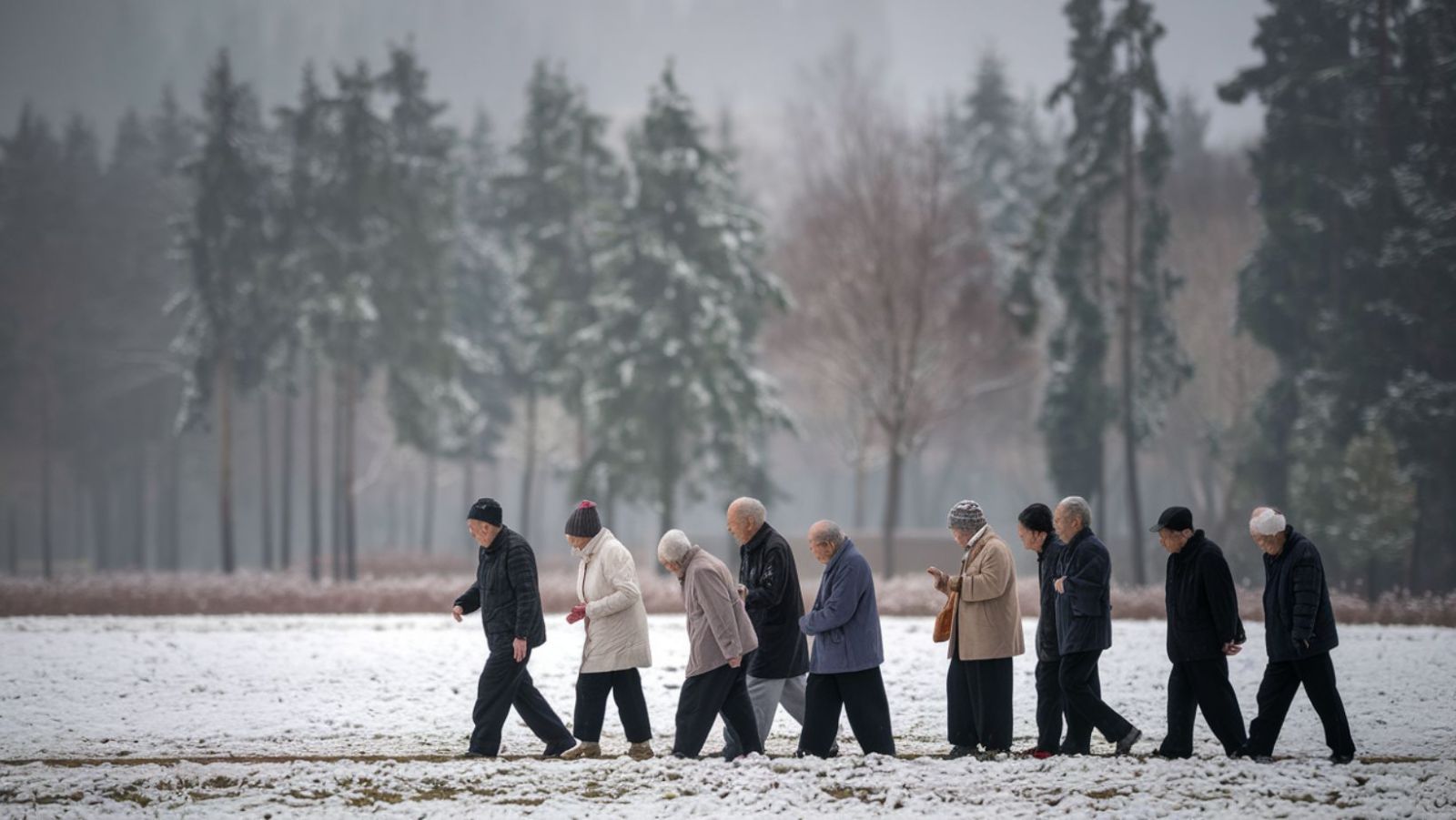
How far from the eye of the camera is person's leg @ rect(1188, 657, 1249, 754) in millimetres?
10625

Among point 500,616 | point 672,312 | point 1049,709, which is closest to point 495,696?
point 500,616

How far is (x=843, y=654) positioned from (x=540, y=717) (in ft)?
8.04

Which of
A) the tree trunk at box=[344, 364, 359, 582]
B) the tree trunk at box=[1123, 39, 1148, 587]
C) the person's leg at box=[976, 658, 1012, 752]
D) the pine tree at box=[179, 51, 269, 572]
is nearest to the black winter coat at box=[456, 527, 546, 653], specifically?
the person's leg at box=[976, 658, 1012, 752]

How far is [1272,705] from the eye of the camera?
34.7ft

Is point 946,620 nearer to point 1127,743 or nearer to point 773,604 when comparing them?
point 773,604

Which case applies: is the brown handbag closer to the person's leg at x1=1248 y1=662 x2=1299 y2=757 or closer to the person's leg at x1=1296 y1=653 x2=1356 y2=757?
the person's leg at x1=1248 y1=662 x2=1299 y2=757

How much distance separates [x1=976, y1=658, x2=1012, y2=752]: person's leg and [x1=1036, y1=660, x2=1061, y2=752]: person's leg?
245 millimetres

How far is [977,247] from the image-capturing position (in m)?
40.5

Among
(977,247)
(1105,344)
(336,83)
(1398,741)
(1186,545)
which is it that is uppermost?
(336,83)

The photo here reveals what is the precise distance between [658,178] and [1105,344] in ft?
42.0

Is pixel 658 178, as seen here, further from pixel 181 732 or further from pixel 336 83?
pixel 181 732

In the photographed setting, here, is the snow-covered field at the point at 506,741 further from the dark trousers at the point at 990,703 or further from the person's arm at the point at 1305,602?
the person's arm at the point at 1305,602

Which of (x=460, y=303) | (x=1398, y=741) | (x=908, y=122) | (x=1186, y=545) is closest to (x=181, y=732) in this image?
(x=1186, y=545)

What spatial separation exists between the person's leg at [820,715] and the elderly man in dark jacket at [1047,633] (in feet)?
5.02
